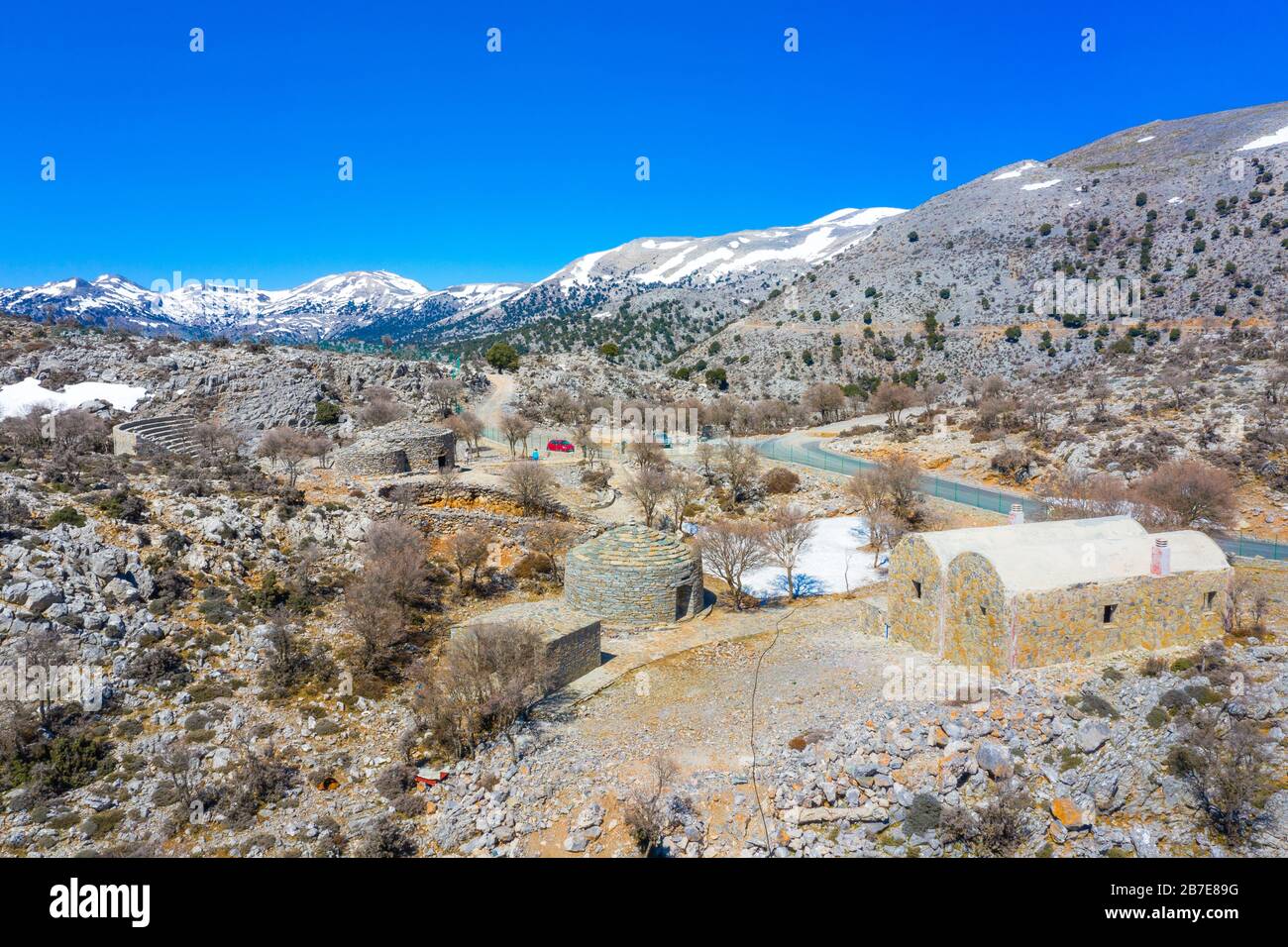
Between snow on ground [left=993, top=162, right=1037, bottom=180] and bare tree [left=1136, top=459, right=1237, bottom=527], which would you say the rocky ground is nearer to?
bare tree [left=1136, top=459, right=1237, bottom=527]

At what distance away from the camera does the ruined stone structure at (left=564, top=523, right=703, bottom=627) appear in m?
22.1

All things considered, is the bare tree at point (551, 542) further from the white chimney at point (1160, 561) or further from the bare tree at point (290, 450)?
the white chimney at point (1160, 561)

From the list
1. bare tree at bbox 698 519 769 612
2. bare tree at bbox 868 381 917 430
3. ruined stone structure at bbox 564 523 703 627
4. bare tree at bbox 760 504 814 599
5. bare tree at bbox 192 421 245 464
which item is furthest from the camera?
bare tree at bbox 868 381 917 430

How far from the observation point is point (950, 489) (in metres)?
36.2

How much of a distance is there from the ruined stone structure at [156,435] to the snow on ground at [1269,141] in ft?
386

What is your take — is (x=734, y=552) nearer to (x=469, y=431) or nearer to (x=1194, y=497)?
(x=1194, y=497)

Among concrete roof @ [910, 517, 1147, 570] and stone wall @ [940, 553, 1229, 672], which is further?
concrete roof @ [910, 517, 1147, 570]

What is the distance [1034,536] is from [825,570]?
476 inches

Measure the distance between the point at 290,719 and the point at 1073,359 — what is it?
76030mm

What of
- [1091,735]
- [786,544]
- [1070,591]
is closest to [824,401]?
[786,544]

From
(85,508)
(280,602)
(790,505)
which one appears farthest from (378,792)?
(790,505)

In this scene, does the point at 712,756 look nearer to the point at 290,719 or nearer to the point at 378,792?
the point at 378,792

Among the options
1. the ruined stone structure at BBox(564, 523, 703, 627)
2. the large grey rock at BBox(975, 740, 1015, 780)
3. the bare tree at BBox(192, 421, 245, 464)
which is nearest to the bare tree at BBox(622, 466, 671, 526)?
the ruined stone structure at BBox(564, 523, 703, 627)

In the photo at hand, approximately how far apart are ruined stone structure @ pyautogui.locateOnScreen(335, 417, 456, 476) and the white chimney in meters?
29.4
